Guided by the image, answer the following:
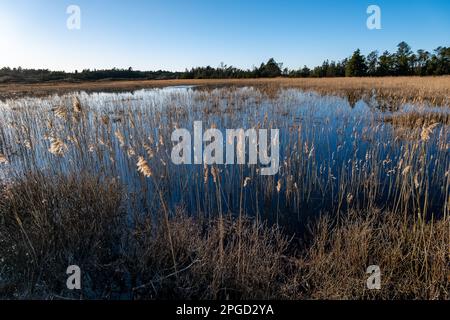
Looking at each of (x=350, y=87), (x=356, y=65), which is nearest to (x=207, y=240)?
(x=350, y=87)

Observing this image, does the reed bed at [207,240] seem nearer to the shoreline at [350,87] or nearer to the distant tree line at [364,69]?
the shoreline at [350,87]

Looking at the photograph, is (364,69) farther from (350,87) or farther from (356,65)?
(350,87)

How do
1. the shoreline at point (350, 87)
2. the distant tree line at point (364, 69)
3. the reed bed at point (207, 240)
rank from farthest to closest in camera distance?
1. the distant tree line at point (364, 69)
2. the shoreline at point (350, 87)
3. the reed bed at point (207, 240)

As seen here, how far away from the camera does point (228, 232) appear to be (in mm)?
3764

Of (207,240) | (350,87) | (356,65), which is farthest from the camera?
(356,65)

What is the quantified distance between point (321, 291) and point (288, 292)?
1.15 feet

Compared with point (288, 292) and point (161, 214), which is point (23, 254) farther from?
point (288, 292)

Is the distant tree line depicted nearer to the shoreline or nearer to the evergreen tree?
the evergreen tree

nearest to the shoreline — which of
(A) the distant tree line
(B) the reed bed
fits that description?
(B) the reed bed

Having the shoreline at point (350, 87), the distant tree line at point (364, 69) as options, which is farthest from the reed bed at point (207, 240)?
the distant tree line at point (364, 69)

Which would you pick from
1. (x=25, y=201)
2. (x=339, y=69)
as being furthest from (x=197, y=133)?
(x=339, y=69)

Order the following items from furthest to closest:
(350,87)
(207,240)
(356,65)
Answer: (356,65), (350,87), (207,240)

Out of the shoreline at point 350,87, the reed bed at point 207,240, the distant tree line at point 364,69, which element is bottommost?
the reed bed at point 207,240
